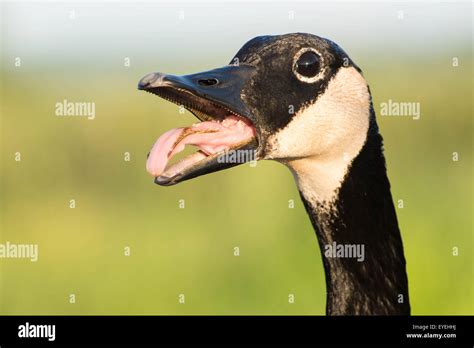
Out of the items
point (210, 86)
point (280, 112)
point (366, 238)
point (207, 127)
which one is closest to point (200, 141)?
point (207, 127)

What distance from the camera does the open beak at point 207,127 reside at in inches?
183

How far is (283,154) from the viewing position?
5.04 meters

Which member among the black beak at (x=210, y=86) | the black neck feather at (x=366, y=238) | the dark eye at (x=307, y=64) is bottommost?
the black neck feather at (x=366, y=238)

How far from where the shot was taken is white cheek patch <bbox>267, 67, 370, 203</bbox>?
510 cm

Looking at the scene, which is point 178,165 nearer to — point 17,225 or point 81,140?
point 17,225

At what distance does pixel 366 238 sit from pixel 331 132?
68 centimetres

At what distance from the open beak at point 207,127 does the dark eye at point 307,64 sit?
29 cm

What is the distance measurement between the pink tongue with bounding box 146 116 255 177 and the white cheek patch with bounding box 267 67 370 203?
307mm

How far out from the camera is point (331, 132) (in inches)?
203

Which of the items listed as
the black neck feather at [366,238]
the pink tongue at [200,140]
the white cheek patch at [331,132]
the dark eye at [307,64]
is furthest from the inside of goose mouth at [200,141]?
the black neck feather at [366,238]

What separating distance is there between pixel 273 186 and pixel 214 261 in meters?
1.41

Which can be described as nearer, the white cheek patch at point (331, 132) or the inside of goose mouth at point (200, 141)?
the inside of goose mouth at point (200, 141)

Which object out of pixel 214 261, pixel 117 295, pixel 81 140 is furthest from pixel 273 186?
pixel 81 140

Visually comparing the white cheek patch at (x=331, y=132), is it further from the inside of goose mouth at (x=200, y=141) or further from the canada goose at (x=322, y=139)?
the inside of goose mouth at (x=200, y=141)
